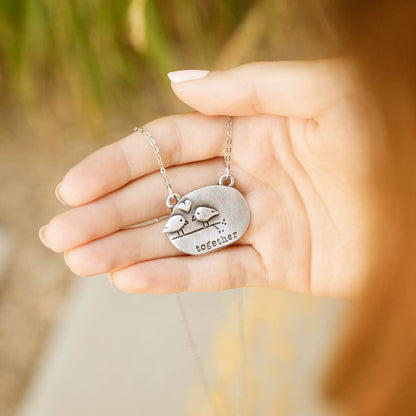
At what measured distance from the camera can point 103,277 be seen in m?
1.54

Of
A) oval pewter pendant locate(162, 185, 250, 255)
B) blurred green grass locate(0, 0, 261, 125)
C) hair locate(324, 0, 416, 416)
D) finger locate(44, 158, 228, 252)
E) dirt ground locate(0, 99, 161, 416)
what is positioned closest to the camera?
hair locate(324, 0, 416, 416)

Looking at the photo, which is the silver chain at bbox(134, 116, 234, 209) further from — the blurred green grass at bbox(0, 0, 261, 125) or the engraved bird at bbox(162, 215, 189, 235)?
the blurred green grass at bbox(0, 0, 261, 125)

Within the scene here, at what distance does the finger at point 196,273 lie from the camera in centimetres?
86

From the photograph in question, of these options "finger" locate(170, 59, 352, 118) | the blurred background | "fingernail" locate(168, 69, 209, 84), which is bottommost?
the blurred background

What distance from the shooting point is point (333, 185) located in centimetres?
93

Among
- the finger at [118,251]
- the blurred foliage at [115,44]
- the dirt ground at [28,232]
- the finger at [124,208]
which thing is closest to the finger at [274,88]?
the finger at [124,208]

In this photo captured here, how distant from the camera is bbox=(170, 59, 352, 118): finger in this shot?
84 centimetres

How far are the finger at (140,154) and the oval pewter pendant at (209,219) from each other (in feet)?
0.26

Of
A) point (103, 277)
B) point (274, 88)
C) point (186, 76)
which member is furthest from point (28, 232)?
point (274, 88)

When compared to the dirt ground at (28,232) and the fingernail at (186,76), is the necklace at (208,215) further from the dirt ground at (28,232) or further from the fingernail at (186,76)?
the dirt ground at (28,232)

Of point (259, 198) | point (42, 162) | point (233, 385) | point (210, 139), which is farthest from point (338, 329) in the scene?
point (42, 162)

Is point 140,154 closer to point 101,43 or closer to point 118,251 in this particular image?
point 118,251

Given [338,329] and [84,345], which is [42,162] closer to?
[84,345]

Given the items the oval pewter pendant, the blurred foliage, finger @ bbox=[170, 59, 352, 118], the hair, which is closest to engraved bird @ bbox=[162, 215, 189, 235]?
the oval pewter pendant
